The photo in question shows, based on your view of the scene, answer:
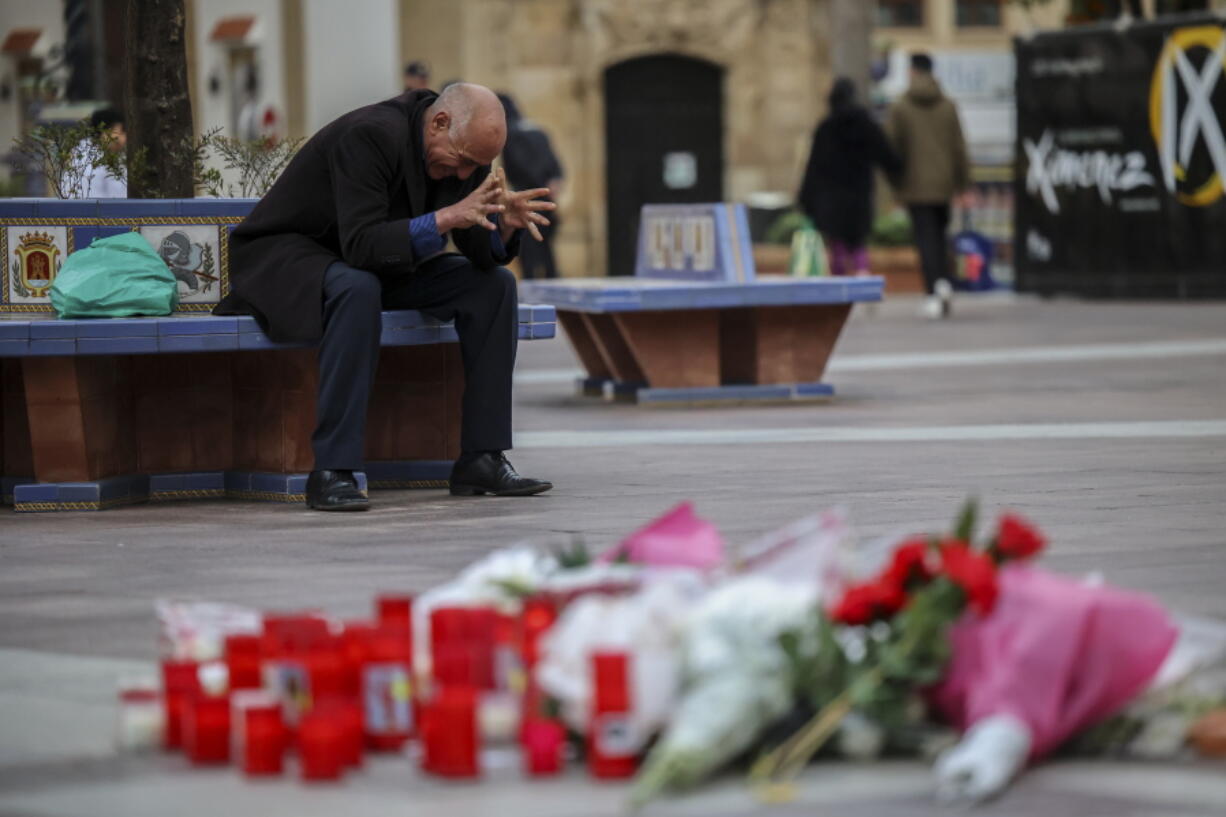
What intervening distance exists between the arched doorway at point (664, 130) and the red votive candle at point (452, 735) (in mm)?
28235

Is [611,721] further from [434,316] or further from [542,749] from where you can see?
[434,316]

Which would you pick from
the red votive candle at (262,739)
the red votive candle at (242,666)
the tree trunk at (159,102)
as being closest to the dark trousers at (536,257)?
the tree trunk at (159,102)

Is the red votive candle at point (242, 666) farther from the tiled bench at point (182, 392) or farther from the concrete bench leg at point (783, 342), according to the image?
the concrete bench leg at point (783, 342)

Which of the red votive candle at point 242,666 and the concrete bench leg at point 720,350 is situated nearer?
the red votive candle at point 242,666

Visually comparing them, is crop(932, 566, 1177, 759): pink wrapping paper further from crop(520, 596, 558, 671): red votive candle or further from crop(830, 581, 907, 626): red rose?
crop(520, 596, 558, 671): red votive candle

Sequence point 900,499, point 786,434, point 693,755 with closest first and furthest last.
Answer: point 693,755, point 900,499, point 786,434

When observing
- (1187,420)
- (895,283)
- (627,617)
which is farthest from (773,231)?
(627,617)

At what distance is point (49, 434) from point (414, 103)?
5.08 ft

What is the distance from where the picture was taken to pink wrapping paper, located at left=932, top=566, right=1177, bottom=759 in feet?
13.0

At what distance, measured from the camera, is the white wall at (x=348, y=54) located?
29953 millimetres

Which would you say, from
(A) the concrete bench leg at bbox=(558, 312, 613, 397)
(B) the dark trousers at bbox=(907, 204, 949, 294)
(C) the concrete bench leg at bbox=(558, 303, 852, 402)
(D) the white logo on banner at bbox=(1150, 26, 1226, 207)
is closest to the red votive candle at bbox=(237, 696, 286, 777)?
(C) the concrete bench leg at bbox=(558, 303, 852, 402)

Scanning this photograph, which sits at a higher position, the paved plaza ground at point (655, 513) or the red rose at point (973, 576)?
the red rose at point (973, 576)

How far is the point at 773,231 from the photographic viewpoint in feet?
83.9

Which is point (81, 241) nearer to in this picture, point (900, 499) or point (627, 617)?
point (900, 499)
